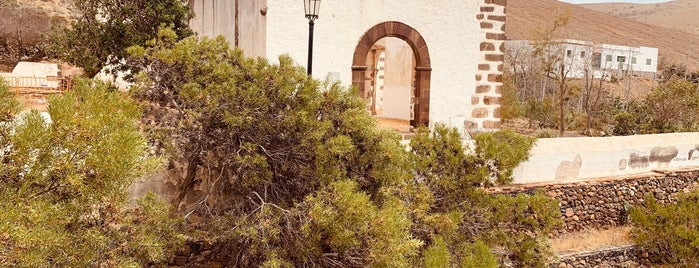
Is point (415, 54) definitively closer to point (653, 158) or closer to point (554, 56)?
point (653, 158)

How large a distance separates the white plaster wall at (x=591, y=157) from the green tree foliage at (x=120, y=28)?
566 cm

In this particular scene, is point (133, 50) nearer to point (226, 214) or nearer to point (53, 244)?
point (226, 214)

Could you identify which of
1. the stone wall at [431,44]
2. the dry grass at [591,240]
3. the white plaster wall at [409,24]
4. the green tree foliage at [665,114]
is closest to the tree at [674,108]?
the green tree foliage at [665,114]

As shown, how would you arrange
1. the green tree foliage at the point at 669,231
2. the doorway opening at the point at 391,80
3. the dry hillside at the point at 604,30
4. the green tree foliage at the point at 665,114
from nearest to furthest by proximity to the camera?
the green tree foliage at the point at 669,231 < the doorway opening at the point at 391,80 < the green tree foliage at the point at 665,114 < the dry hillside at the point at 604,30

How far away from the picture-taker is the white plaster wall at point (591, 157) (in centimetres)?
894

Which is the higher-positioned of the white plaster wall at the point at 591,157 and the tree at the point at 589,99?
the tree at the point at 589,99

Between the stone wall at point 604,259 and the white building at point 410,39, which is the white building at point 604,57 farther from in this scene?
the stone wall at point 604,259

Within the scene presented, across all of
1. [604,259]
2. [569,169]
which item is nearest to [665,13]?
[569,169]

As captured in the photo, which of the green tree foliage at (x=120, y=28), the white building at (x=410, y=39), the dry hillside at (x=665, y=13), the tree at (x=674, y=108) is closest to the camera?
the white building at (x=410, y=39)

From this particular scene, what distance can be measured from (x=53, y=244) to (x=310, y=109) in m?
2.58

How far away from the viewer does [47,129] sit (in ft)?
10.4

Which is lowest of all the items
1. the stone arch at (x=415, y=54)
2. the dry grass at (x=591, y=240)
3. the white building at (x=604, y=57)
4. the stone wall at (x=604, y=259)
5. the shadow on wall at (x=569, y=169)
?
the stone wall at (x=604, y=259)

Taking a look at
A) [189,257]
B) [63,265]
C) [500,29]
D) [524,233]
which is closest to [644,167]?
[500,29]

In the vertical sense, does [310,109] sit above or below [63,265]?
above
